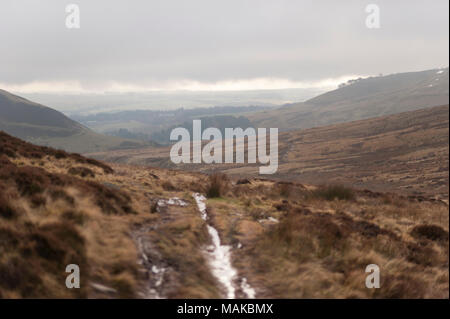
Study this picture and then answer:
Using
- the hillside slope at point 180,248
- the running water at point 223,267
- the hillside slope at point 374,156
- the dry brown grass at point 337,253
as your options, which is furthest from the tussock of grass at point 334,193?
the hillside slope at point 374,156

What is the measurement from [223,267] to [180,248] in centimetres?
148

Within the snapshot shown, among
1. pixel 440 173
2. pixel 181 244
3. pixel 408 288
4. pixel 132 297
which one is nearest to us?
pixel 132 297

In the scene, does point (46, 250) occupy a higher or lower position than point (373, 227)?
higher

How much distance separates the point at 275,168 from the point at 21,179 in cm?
9336

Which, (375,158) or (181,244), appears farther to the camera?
(375,158)

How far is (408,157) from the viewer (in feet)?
266

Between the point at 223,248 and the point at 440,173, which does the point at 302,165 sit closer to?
the point at 440,173

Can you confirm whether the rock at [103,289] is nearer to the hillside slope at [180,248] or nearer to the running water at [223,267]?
the hillside slope at [180,248]

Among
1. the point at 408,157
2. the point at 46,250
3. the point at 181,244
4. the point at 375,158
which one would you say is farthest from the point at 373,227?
the point at 375,158

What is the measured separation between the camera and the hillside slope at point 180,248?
781cm

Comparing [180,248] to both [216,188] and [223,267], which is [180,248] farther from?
[216,188]

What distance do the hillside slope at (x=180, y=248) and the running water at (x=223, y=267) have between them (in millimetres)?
133

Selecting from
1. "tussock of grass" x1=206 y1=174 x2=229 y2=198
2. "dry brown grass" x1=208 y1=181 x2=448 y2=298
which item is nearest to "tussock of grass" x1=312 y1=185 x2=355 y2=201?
"dry brown grass" x1=208 y1=181 x2=448 y2=298
